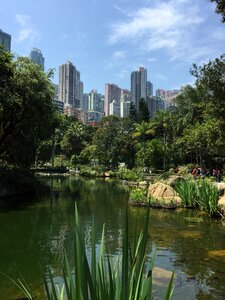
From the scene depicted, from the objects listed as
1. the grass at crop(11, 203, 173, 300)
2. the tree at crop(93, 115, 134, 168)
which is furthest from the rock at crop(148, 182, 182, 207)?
the tree at crop(93, 115, 134, 168)

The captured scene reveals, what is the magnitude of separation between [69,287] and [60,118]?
25.5 m

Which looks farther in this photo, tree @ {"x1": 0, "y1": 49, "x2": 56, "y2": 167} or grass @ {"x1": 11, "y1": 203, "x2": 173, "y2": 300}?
tree @ {"x1": 0, "y1": 49, "x2": 56, "y2": 167}

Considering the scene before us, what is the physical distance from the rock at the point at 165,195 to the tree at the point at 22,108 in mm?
8052

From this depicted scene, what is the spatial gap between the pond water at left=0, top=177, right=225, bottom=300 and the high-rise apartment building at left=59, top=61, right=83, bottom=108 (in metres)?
141

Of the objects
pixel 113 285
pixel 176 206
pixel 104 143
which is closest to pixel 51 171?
pixel 104 143

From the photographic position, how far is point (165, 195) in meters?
19.6

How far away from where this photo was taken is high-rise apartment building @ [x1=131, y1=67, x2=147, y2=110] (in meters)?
138

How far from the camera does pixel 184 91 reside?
50000 millimetres

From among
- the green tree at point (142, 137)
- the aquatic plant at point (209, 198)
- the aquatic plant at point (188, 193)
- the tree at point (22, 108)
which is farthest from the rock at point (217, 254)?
the green tree at point (142, 137)

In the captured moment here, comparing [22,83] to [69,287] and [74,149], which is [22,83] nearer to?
[69,287]

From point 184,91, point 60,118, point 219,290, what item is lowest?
point 219,290

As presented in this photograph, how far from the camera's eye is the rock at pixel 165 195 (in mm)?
17734

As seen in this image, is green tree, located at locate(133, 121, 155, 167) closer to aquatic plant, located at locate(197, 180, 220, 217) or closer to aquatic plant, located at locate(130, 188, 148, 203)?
aquatic plant, located at locate(130, 188, 148, 203)

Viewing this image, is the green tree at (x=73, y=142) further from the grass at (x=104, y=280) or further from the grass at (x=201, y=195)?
the grass at (x=104, y=280)
